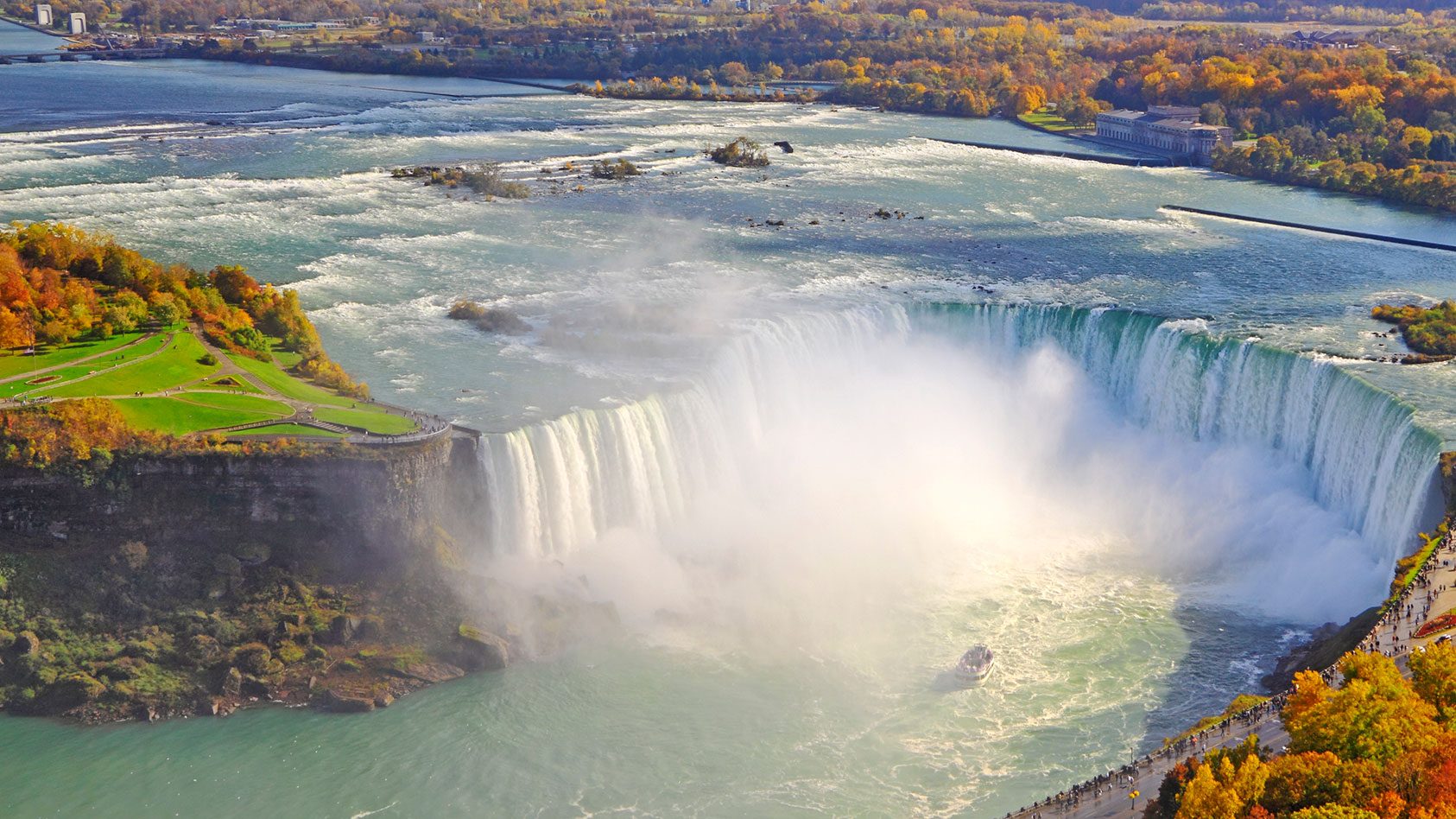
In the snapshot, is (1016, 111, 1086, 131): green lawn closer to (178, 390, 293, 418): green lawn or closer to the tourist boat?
the tourist boat

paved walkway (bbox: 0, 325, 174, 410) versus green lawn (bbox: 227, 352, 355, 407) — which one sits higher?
paved walkway (bbox: 0, 325, 174, 410)

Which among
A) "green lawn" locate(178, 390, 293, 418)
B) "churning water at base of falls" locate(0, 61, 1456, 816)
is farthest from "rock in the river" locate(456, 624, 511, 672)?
"green lawn" locate(178, 390, 293, 418)

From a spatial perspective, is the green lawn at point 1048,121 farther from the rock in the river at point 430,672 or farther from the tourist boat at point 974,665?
the rock in the river at point 430,672

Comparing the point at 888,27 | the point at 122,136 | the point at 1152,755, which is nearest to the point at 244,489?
the point at 1152,755

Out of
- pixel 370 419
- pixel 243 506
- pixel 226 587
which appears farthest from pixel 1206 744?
pixel 243 506

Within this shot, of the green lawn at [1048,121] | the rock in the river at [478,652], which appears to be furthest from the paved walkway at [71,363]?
the green lawn at [1048,121]

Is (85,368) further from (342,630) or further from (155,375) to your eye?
(342,630)
